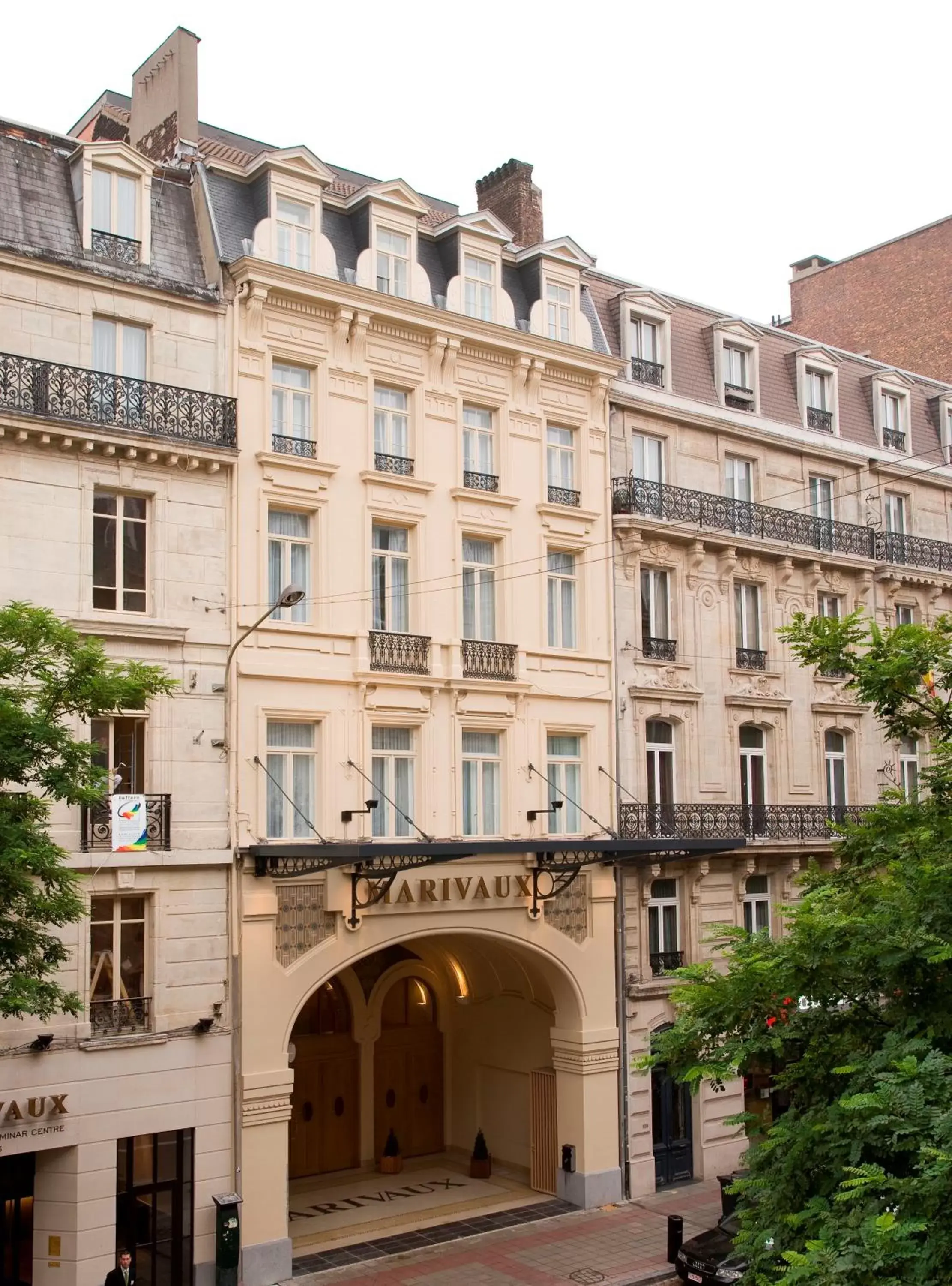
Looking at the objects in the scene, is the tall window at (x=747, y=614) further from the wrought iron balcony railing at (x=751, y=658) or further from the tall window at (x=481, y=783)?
the tall window at (x=481, y=783)

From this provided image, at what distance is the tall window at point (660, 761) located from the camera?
91.9 feet

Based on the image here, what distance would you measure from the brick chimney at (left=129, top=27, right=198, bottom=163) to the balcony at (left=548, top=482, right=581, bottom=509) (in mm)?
9220

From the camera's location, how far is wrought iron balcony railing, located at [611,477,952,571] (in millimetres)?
28250

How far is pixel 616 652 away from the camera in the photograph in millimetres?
27391

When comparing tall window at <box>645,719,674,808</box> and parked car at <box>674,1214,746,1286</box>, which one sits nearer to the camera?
parked car at <box>674,1214,746,1286</box>

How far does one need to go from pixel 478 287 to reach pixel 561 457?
3.76m

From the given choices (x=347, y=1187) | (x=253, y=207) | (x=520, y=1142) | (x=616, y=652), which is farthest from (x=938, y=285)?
(x=347, y=1187)

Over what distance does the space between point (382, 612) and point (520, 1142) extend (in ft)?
37.3

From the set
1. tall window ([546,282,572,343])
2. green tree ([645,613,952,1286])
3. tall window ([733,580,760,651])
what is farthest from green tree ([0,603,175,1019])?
tall window ([733,580,760,651])

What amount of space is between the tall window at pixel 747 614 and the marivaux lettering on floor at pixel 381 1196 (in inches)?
504

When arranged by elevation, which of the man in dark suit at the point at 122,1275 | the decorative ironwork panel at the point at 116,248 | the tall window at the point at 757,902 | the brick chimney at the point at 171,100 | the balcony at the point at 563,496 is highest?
the brick chimney at the point at 171,100

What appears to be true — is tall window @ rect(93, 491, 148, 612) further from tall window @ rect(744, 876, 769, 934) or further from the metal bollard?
tall window @ rect(744, 876, 769, 934)

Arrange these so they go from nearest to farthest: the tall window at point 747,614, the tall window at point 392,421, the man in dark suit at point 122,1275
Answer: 1. the man in dark suit at point 122,1275
2. the tall window at point 392,421
3. the tall window at point 747,614

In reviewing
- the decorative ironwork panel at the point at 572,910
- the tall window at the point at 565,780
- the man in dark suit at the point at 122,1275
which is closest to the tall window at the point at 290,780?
the tall window at the point at 565,780
